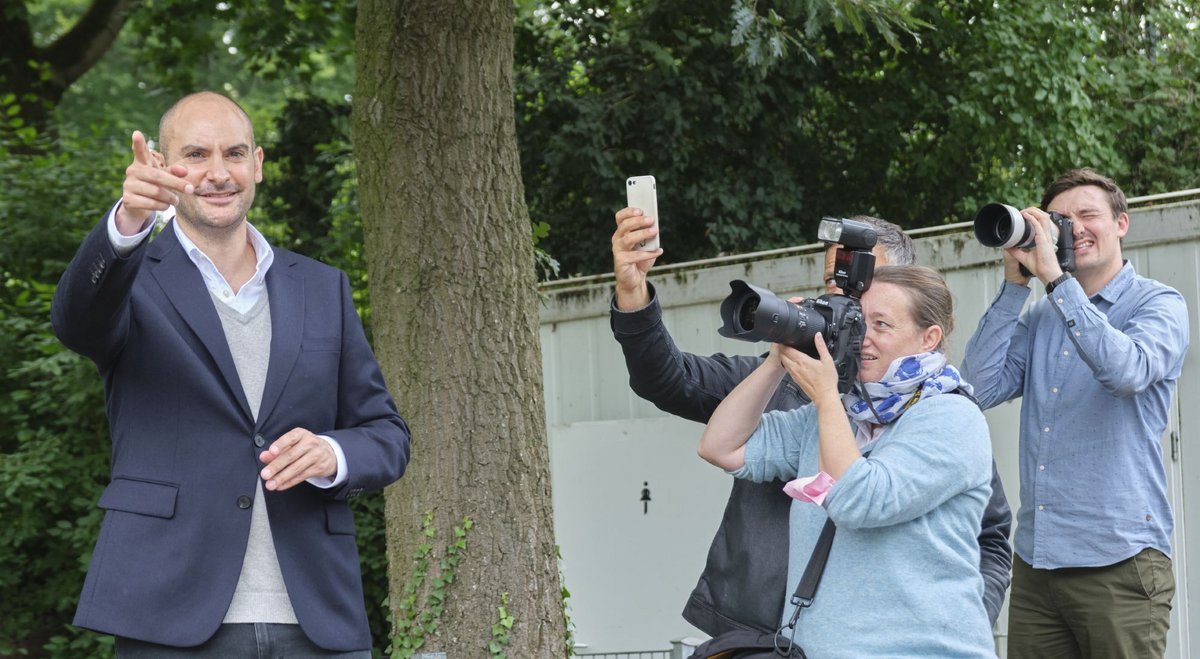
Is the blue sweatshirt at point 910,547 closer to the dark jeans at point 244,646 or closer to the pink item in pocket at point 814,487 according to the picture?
the pink item in pocket at point 814,487

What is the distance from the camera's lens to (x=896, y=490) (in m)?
2.53

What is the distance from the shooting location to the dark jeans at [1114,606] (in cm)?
392

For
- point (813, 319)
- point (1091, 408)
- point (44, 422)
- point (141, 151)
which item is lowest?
point (1091, 408)

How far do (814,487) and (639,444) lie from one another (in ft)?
12.0

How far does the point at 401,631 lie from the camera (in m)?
4.73

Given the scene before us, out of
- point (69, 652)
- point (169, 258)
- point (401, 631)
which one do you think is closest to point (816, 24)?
point (401, 631)

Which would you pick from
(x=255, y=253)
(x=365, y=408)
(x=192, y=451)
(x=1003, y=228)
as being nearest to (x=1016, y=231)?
(x=1003, y=228)

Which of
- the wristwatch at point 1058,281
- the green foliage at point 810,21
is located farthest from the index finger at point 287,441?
the green foliage at point 810,21

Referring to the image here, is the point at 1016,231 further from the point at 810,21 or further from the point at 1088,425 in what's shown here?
the point at 810,21

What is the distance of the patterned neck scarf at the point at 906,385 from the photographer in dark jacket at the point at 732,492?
0.36 metres

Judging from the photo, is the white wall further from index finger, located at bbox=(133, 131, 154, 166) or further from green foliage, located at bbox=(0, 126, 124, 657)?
index finger, located at bbox=(133, 131, 154, 166)

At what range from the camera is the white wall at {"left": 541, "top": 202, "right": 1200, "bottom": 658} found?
5953mm

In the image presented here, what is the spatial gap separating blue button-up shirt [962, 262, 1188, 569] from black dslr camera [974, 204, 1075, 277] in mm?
160

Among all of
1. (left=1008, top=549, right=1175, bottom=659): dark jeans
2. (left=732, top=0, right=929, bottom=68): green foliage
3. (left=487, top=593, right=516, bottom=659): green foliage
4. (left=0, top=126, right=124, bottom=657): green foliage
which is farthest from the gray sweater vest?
(left=0, top=126, right=124, bottom=657): green foliage
